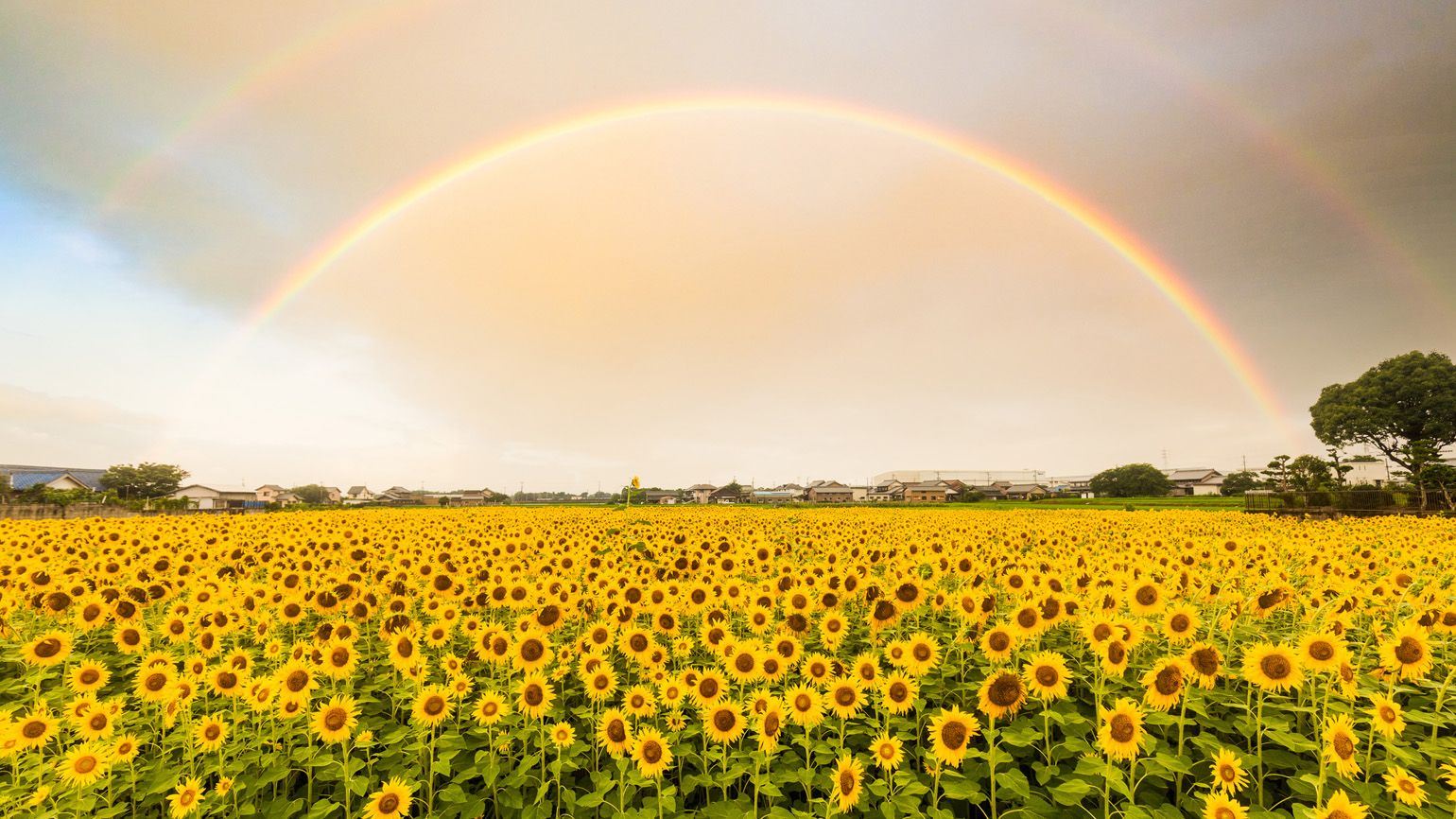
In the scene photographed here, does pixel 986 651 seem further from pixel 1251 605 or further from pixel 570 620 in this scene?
pixel 570 620

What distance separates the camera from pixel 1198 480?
155375 mm

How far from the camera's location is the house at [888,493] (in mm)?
137375

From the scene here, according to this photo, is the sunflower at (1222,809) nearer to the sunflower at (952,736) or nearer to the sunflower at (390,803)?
the sunflower at (952,736)

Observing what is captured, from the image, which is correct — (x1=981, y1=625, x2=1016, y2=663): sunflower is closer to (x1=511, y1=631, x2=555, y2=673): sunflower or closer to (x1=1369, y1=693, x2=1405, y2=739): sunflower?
(x1=1369, y1=693, x2=1405, y2=739): sunflower

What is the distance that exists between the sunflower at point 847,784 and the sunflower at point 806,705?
80cm

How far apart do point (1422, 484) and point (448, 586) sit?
63873 mm

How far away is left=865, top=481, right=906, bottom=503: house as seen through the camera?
13738 cm

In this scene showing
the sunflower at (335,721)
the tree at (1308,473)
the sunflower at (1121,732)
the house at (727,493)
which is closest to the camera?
the sunflower at (1121,732)

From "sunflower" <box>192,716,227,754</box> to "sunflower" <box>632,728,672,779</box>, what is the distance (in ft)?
11.1

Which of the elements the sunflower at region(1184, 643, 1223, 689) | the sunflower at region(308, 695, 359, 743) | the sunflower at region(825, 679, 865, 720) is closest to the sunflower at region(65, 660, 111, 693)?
the sunflower at region(308, 695, 359, 743)

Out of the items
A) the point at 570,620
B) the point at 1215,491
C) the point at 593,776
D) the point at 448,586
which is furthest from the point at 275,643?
the point at 1215,491

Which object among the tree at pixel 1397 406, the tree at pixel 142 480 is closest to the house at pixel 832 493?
the tree at pixel 1397 406

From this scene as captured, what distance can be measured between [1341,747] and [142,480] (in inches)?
4803

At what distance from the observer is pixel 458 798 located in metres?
5.05
